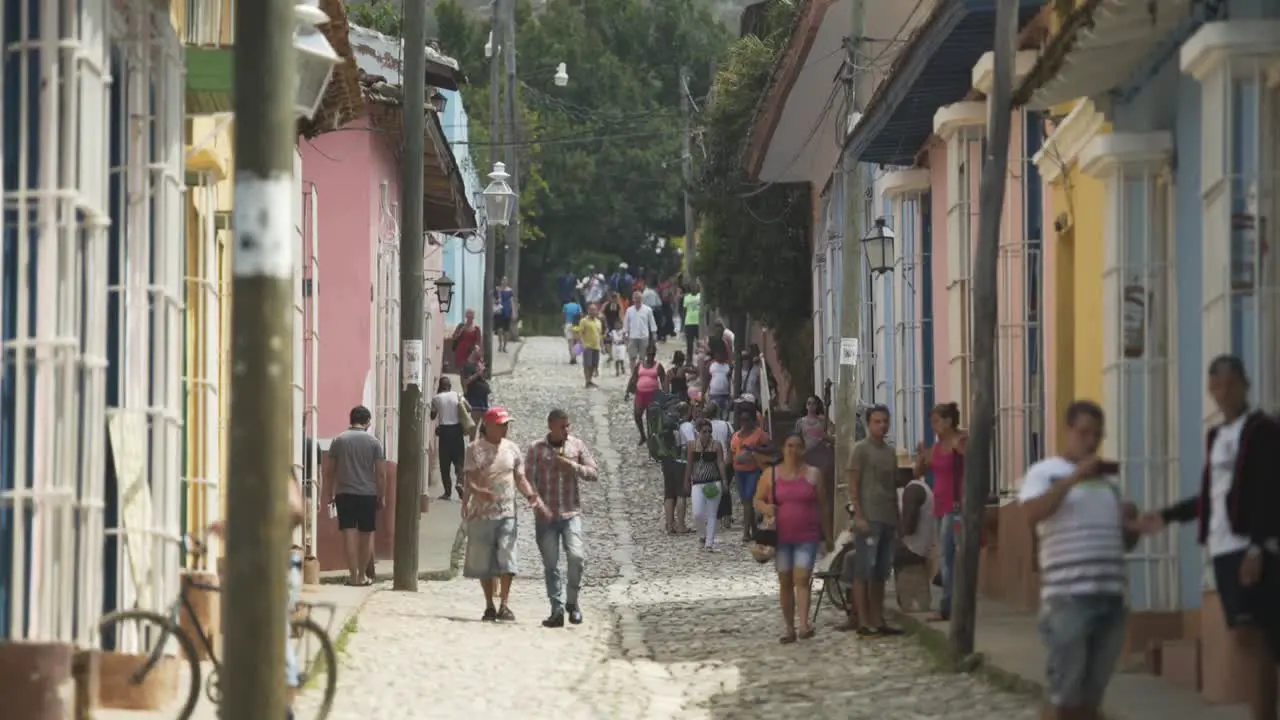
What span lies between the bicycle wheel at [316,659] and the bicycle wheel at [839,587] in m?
5.97

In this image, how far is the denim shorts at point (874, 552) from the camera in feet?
56.3

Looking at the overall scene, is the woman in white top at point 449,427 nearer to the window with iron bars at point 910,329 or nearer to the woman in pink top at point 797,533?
the window with iron bars at point 910,329

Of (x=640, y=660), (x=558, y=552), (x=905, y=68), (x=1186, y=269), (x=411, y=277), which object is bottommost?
(x=640, y=660)

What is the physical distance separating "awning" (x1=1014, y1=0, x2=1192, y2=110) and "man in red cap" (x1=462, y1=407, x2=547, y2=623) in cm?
510

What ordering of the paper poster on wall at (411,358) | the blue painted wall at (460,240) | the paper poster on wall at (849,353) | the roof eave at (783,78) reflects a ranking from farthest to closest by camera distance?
the blue painted wall at (460,240) < the roof eave at (783,78) < the paper poster on wall at (849,353) < the paper poster on wall at (411,358)

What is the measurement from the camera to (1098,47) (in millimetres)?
13492

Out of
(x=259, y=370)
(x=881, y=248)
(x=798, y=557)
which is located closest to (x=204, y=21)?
(x=798, y=557)

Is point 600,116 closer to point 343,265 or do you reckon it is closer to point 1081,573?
point 343,265

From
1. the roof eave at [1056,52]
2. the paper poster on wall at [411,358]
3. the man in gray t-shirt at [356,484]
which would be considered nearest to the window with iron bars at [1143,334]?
the roof eave at [1056,52]

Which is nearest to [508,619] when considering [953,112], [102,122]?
[953,112]

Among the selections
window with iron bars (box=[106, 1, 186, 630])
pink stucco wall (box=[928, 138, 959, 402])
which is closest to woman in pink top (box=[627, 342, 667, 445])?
pink stucco wall (box=[928, 138, 959, 402])

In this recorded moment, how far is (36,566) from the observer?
36.4 ft

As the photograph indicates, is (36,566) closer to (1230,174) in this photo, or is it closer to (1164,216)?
(1230,174)

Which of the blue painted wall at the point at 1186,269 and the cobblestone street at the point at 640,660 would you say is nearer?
the cobblestone street at the point at 640,660
